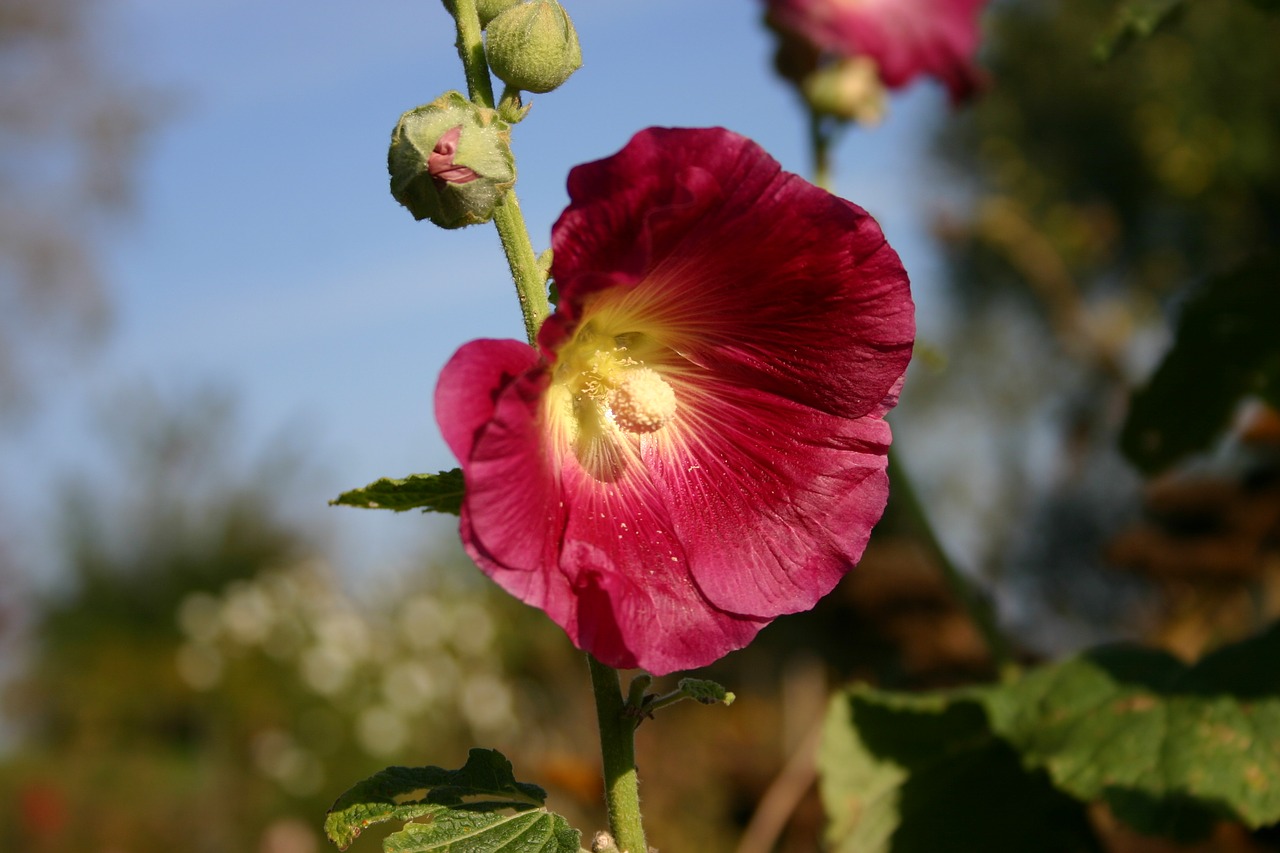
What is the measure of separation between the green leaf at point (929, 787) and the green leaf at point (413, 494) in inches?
38.0

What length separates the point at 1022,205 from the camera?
916 cm

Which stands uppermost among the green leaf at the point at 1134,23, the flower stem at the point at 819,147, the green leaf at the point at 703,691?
the flower stem at the point at 819,147

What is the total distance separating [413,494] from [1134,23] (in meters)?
1.34

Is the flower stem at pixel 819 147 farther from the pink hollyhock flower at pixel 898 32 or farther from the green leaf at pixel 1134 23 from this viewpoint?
the green leaf at pixel 1134 23

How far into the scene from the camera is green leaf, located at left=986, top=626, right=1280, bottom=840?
4.61 feet

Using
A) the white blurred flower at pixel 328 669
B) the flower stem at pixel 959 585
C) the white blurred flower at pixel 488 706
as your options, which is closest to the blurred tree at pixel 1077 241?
the flower stem at pixel 959 585

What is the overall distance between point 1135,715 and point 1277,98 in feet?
25.6

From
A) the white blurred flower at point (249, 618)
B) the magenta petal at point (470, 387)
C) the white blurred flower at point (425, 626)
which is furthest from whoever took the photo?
the white blurred flower at point (249, 618)

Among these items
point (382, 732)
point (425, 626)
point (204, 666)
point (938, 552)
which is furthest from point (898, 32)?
point (204, 666)

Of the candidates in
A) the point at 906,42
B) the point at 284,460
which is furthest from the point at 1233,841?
the point at 284,460

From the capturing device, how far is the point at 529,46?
0.84 m

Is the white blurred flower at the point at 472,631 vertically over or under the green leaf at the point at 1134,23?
over

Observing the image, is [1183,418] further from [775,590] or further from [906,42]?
[775,590]

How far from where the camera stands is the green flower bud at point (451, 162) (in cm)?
79
